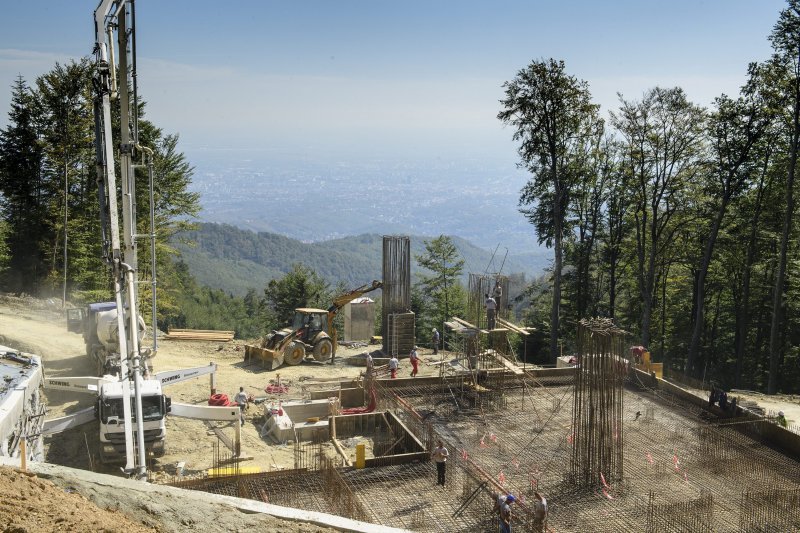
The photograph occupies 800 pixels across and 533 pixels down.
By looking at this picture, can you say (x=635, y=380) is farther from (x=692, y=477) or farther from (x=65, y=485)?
(x=65, y=485)

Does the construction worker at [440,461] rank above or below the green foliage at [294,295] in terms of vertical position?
below

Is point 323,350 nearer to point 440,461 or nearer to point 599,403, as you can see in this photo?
point 440,461

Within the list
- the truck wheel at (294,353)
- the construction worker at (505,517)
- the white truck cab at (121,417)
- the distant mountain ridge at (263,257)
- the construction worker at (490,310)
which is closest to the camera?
the construction worker at (505,517)

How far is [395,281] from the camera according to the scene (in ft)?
86.3

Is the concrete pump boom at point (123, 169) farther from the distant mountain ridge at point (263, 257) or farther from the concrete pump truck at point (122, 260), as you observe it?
the distant mountain ridge at point (263, 257)

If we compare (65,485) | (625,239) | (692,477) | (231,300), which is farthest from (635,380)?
(231,300)

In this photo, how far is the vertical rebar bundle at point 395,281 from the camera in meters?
26.0

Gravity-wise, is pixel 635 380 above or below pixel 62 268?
below

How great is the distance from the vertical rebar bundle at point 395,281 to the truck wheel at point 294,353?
345cm

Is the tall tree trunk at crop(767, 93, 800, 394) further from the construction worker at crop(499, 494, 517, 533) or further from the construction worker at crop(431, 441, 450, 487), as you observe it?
the construction worker at crop(499, 494, 517, 533)

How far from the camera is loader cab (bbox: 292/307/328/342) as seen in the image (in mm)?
25500

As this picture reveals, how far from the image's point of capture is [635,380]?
22.9 m

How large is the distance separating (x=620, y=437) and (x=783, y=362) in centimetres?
2159

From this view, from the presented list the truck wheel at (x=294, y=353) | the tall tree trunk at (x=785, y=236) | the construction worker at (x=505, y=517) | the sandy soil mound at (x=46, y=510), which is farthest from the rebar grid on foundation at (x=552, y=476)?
the tall tree trunk at (x=785, y=236)
